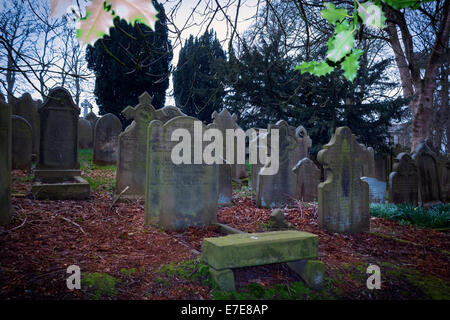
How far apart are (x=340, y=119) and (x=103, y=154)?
1246cm

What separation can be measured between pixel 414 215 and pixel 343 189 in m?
2.61

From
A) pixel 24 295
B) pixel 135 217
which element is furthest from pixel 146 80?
pixel 24 295

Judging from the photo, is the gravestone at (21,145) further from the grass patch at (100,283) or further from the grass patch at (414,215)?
the grass patch at (414,215)

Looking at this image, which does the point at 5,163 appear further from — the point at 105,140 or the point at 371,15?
the point at 105,140

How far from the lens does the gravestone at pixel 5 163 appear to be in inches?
175

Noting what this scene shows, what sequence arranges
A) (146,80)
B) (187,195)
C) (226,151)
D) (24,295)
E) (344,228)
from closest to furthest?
Answer: 1. (24,295)
2. (187,195)
3. (344,228)
4. (226,151)
5. (146,80)

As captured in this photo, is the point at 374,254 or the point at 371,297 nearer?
the point at 371,297

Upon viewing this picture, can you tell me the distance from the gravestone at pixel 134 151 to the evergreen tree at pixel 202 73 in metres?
1.04

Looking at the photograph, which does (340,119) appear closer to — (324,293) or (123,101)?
(123,101)

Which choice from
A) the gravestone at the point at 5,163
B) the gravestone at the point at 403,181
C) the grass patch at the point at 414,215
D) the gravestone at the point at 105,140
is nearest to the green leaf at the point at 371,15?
the gravestone at the point at 5,163

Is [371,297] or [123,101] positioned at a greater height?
[123,101]

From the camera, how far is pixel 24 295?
2500 millimetres

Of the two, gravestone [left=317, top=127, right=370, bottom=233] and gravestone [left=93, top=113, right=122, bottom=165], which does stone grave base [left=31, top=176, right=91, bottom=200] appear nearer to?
gravestone [left=93, top=113, right=122, bottom=165]
